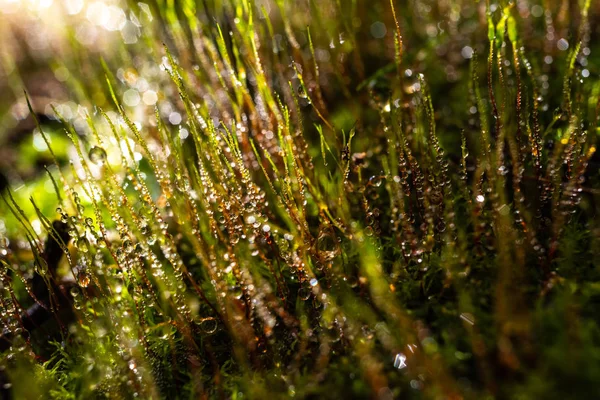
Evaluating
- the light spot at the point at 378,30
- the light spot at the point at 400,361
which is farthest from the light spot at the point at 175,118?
the light spot at the point at 400,361

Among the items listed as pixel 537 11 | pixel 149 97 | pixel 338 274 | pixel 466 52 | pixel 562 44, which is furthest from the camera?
pixel 149 97

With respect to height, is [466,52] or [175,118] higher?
[175,118]

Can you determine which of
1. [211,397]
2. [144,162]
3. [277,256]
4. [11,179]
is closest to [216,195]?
[277,256]

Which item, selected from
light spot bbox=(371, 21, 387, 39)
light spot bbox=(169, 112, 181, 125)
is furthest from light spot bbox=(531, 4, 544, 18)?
light spot bbox=(169, 112, 181, 125)

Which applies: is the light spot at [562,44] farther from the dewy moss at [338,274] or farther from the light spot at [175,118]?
Answer: the light spot at [175,118]

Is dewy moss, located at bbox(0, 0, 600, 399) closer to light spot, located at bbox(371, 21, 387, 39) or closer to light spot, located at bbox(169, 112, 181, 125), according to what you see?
light spot, located at bbox(169, 112, 181, 125)

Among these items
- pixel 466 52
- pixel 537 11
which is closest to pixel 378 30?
pixel 466 52

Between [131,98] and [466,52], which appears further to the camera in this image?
[131,98]

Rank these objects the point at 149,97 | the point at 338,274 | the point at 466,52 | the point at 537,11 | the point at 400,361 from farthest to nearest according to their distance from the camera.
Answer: the point at 149,97, the point at 537,11, the point at 466,52, the point at 338,274, the point at 400,361

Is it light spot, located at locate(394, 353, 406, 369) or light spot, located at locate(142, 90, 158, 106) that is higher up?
light spot, located at locate(142, 90, 158, 106)

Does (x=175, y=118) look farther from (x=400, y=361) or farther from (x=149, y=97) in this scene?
(x=400, y=361)

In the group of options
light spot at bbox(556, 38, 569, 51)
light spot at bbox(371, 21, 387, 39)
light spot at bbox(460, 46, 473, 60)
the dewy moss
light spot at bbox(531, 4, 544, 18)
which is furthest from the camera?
light spot at bbox(371, 21, 387, 39)

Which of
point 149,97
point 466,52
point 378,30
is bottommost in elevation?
point 466,52
